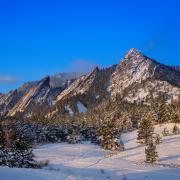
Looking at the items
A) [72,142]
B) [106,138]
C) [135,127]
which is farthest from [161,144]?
[135,127]

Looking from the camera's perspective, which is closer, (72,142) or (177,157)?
(177,157)

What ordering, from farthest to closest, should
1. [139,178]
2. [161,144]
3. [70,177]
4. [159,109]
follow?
1. [159,109]
2. [161,144]
3. [139,178]
4. [70,177]

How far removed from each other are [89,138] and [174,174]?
102 meters

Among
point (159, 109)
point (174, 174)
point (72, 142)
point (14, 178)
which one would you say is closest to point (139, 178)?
point (174, 174)

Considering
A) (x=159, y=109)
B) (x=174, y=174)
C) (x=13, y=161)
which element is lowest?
(x=174, y=174)

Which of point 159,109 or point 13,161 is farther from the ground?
point 159,109

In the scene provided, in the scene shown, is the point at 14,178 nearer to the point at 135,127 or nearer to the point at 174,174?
the point at 174,174

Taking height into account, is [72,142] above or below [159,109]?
below

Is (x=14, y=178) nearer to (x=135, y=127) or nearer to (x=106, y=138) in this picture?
(x=106, y=138)

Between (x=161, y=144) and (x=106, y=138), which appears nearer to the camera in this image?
(x=161, y=144)

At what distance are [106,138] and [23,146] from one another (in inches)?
2023

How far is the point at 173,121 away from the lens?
139375 millimetres

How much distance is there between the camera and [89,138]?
451ft

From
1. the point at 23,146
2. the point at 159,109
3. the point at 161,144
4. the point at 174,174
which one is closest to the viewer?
the point at 174,174
